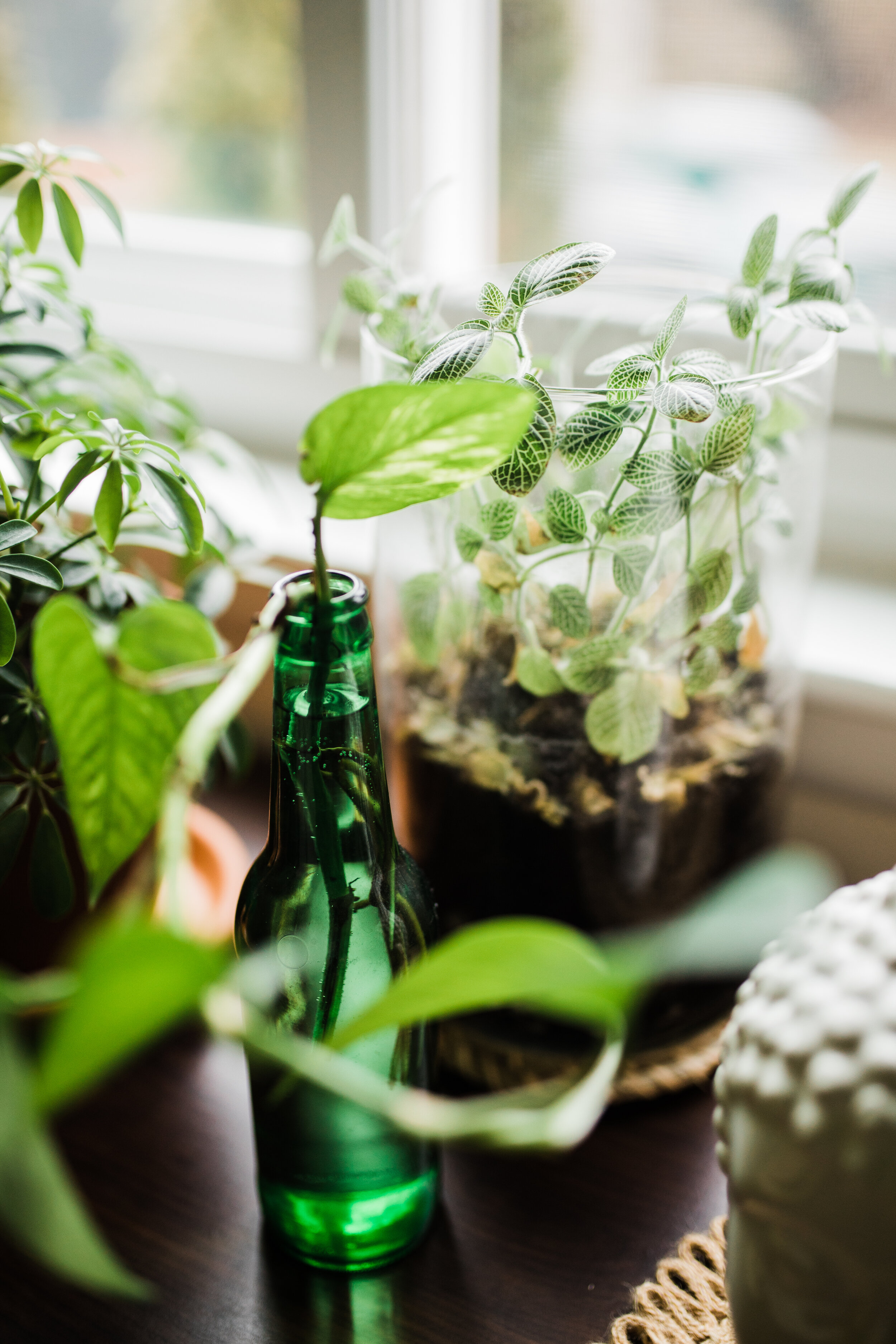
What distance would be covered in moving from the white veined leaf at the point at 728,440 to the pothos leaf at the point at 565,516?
0.16 feet

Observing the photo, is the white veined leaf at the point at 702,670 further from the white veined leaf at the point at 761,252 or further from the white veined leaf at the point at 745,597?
the white veined leaf at the point at 761,252

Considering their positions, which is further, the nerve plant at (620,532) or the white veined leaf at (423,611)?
the white veined leaf at (423,611)

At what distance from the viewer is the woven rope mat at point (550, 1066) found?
53 cm

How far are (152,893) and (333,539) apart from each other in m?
0.53

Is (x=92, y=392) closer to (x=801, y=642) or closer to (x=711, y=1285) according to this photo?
(x=801, y=642)

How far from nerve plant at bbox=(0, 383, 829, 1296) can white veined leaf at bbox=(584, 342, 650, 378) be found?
0.34 ft

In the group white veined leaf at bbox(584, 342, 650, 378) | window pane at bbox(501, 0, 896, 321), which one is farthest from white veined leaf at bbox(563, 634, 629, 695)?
window pane at bbox(501, 0, 896, 321)

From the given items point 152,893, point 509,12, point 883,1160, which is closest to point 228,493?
point 509,12

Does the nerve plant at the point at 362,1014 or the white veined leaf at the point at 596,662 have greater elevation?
the nerve plant at the point at 362,1014

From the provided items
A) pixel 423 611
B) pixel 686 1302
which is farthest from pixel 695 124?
pixel 686 1302

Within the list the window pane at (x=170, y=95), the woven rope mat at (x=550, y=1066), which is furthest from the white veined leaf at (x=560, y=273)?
the window pane at (x=170, y=95)

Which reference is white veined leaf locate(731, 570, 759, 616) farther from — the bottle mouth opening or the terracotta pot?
the terracotta pot

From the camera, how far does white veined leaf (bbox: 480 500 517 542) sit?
0.43 meters

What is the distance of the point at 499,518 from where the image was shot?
433mm
